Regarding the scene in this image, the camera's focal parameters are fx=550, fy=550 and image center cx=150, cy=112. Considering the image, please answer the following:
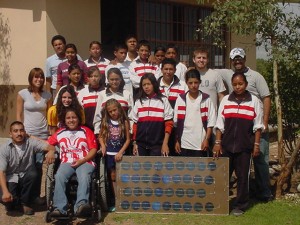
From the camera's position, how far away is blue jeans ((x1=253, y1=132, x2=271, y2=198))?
6.65m

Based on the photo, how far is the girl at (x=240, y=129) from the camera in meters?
6.19

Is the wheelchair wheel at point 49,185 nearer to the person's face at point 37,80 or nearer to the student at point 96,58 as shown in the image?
the person's face at point 37,80

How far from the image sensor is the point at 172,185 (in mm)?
6293

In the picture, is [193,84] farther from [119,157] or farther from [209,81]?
[119,157]

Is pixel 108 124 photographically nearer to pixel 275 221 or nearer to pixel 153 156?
pixel 153 156

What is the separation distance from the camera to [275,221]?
6.08 meters

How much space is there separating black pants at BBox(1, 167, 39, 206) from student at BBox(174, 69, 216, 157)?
1.76 m

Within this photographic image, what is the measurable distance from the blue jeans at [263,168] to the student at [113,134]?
1.62m

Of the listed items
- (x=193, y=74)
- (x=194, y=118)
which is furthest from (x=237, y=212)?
(x=193, y=74)

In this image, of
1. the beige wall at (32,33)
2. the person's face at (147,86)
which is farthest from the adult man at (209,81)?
the beige wall at (32,33)

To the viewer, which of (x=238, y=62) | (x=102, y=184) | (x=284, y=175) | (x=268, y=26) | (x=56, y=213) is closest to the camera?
(x=56, y=213)

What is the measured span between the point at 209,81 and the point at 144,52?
1.12 m

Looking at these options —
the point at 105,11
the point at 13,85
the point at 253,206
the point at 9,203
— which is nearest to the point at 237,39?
the point at 105,11

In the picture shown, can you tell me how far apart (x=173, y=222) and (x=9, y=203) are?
6.21ft
